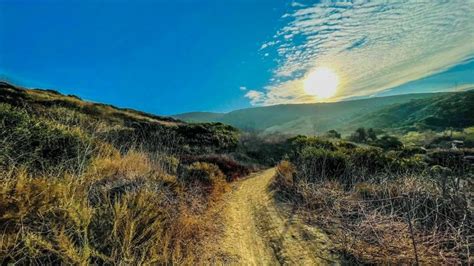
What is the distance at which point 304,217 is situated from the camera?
681 centimetres

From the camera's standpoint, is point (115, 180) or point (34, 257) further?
point (115, 180)

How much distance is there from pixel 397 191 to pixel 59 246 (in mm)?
6593

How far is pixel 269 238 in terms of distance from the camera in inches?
232

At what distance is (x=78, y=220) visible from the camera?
3320 millimetres

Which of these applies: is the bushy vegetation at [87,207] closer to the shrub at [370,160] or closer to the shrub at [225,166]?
the shrub at [225,166]

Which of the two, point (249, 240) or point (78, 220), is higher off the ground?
point (78, 220)

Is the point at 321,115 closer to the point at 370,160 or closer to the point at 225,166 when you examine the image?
the point at 225,166

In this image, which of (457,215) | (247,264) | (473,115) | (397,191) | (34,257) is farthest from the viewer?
(473,115)

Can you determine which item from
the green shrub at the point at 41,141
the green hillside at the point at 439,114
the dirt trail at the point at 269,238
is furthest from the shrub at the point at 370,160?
the green hillside at the point at 439,114

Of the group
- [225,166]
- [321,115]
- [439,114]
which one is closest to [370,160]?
[225,166]

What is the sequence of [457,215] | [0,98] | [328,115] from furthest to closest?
[328,115] < [0,98] < [457,215]

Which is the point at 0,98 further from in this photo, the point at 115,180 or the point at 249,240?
the point at 249,240

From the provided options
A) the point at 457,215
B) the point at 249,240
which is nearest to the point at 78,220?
the point at 249,240

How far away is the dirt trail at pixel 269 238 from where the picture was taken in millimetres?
4895
